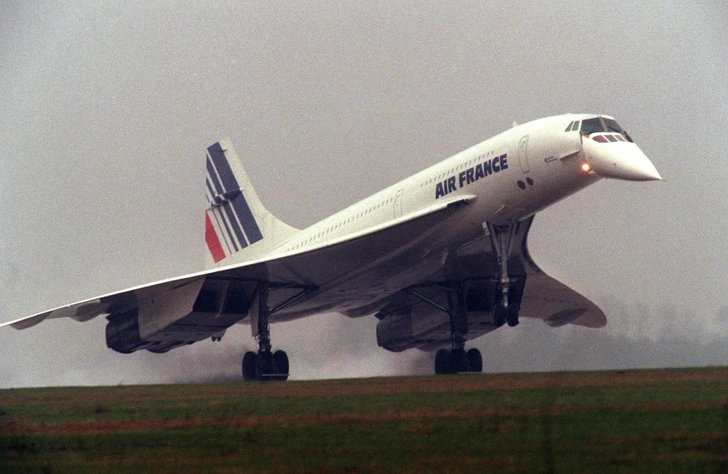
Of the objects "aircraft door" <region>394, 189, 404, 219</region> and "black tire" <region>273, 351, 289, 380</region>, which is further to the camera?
"black tire" <region>273, 351, 289, 380</region>

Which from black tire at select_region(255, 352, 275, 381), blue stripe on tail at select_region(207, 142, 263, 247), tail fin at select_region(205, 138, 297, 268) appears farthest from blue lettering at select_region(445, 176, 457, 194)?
blue stripe on tail at select_region(207, 142, 263, 247)

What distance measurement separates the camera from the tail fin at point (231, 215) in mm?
23953

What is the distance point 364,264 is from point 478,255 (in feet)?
7.17

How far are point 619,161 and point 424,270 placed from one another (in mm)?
5234

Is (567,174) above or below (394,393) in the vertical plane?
above

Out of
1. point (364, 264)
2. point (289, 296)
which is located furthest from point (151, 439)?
point (289, 296)

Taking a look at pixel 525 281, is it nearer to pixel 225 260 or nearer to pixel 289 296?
pixel 289 296

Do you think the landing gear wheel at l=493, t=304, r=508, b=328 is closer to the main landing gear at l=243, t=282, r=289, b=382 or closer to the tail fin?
the main landing gear at l=243, t=282, r=289, b=382

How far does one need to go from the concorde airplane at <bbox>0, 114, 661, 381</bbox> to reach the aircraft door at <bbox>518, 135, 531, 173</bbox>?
0.02 m

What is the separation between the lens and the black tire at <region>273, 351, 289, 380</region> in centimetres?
1852

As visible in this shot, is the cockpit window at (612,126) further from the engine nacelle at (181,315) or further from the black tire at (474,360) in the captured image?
the engine nacelle at (181,315)

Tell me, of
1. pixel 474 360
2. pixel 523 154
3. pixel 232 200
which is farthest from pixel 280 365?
pixel 232 200

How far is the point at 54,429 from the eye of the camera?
872 cm

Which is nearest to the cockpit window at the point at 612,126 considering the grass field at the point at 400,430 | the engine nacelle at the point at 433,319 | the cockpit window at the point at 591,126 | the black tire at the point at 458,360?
the cockpit window at the point at 591,126
